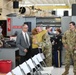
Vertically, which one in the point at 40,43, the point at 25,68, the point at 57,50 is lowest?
the point at 57,50

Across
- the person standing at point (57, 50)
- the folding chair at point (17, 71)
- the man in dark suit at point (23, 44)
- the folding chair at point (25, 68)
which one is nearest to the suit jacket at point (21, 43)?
the man in dark suit at point (23, 44)

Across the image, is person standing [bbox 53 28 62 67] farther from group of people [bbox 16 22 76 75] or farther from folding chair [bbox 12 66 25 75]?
folding chair [bbox 12 66 25 75]

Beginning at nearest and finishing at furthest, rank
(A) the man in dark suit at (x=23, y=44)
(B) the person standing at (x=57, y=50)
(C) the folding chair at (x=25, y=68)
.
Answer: (C) the folding chair at (x=25, y=68) → (A) the man in dark suit at (x=23, y=44) → (B) the person standing at (x=57, y=50)

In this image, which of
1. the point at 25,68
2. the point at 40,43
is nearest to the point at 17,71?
the point at 25,68

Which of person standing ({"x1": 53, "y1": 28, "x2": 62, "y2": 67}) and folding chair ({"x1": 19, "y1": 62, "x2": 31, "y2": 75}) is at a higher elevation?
folding chair ({"x1": 19, "y1": 62, "x2": 31, "y2": 75})

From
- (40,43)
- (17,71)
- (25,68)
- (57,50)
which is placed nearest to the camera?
(17,71)

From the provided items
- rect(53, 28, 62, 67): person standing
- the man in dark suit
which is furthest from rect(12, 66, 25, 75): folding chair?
rect(53, 28, 62, 67): person standing

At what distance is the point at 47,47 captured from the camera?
7.84 meters

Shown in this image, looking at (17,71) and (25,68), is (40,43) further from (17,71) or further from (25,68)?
(17,71)

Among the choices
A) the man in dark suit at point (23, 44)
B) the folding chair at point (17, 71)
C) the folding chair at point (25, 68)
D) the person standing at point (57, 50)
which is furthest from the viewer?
the person standing at point (57, 50)

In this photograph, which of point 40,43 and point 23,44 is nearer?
point 23,44

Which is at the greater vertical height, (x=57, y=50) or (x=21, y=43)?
(x=21, y=43)

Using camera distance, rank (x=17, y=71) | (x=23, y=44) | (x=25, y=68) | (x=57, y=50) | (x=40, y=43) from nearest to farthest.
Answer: (x=17, y=71), (x=25, y=68), (x=23, y=44), (x=40, y=43), (x=57, y=50)

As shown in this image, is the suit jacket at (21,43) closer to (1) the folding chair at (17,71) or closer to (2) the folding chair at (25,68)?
(2) the folding chair at (25,68)
